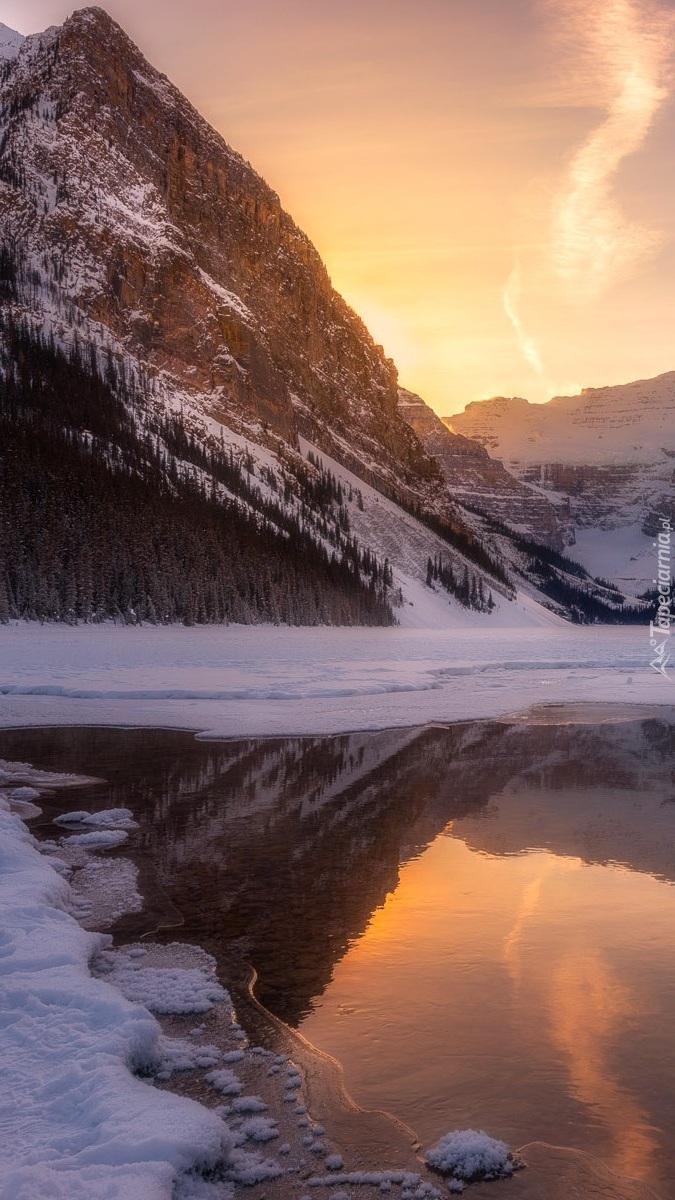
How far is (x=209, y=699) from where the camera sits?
26578mm

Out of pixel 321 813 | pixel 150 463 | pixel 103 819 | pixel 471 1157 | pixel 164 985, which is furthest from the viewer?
pixel 150 463

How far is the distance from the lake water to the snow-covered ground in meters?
5.71

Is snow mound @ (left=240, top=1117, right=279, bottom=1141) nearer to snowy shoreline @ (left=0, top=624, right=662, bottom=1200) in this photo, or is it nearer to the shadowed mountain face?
snowy shoreline @ (left=0, top=624, right=662, bottom=1200)

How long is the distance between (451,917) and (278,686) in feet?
68.8

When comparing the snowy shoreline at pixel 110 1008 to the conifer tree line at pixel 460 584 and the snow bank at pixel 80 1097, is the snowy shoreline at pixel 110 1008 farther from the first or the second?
the conifer tree line at pixel 460 584

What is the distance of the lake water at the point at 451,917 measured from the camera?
5.08 meters

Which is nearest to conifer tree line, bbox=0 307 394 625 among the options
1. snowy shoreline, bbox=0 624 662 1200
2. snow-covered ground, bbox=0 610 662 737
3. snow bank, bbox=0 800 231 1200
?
snow-covered ground, bbox=0 610 662 737

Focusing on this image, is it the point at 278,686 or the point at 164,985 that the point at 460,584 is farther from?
the point at 164,985

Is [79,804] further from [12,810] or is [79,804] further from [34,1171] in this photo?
[34,1171]

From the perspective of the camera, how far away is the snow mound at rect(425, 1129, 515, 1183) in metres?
4.34

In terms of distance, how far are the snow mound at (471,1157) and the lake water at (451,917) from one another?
13cm

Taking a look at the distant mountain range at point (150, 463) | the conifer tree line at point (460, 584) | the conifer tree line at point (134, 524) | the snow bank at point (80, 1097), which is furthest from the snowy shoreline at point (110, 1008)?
the conifer tree line at point (460, 584)

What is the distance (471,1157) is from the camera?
14.4 ft

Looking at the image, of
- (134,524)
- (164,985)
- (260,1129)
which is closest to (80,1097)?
(260,1129)
